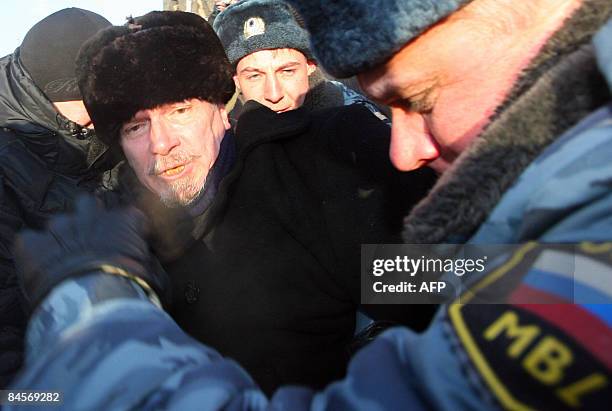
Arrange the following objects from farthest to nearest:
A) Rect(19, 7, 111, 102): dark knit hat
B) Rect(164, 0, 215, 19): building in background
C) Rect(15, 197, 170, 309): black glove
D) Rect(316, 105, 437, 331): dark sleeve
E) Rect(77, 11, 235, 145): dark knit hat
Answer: Rect(164, 0, 215, 19): building in background → Rect(19, 7, 111, 102): dark knit hat → Rect(77, 11, 235, 145): dark knit hat → Rect(316, 105, 437, 331): dark sleeve → Rect(15, 197, 170, 309): black glove

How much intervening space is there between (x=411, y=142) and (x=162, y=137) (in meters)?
1.17

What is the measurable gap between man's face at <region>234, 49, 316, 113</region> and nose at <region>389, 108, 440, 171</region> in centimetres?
197

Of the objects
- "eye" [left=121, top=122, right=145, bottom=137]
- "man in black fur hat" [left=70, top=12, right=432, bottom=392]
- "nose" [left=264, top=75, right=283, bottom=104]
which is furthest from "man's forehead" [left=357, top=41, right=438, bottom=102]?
"nose" [left=264, top=75, right=283, bottom=104]

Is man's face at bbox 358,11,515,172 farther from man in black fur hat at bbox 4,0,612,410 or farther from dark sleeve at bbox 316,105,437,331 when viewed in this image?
dark sleeve at bbox 316,105,437,331

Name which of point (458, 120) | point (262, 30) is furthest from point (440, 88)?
point (262, 30)

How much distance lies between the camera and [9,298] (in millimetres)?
2312

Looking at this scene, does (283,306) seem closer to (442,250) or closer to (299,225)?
(299,225)

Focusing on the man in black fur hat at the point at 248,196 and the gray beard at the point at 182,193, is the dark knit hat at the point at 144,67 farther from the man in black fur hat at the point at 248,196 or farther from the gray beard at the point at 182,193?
the gray beard at the point at 182,193

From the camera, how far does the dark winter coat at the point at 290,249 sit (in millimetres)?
1741

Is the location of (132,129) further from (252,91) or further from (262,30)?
(262,30)

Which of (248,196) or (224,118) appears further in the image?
(224,118)

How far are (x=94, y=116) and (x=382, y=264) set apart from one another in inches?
50.7

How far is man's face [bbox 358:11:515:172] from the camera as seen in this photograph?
925 millimetres

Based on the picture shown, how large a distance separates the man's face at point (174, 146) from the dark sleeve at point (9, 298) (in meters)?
0.59
